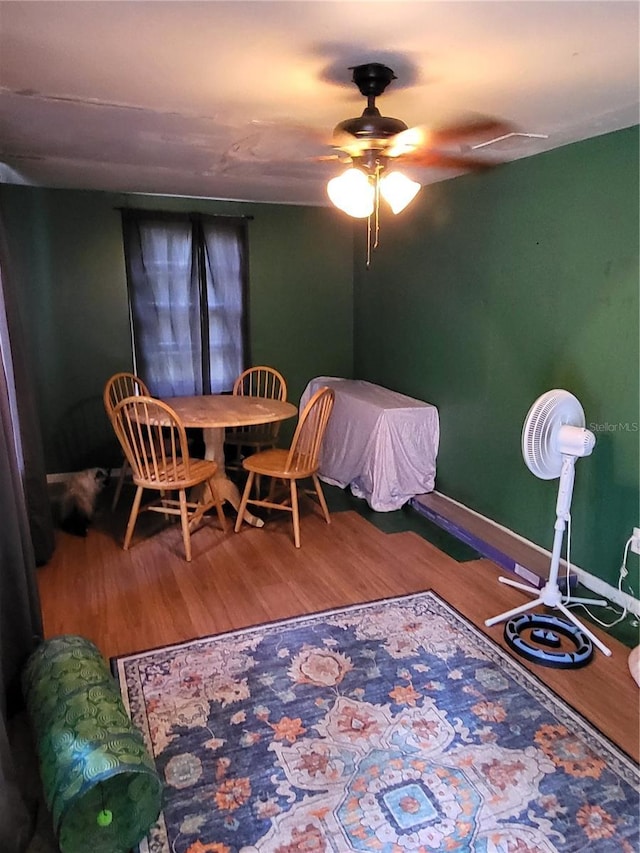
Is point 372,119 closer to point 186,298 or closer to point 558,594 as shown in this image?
point 558,594

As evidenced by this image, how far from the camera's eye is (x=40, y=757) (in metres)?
1.73

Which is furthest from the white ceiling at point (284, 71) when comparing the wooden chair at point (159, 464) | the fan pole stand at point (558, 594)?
the fan pole stand at point (558, 594)

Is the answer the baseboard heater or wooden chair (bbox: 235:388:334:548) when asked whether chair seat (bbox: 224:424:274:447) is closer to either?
wooden chair (bbox: 235:388:334:548)

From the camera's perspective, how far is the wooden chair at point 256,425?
173 inches

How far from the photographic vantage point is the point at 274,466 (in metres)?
3.65

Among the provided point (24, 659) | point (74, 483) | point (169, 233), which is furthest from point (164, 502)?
point (169, 233)

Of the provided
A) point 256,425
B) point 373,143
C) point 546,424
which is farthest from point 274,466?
point 373,143

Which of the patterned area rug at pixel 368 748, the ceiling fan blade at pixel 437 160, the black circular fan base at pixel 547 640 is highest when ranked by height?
the ceiling fan blade at pixel 437 160

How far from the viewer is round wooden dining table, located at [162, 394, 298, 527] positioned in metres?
3.52

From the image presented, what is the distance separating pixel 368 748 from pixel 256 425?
298 cm

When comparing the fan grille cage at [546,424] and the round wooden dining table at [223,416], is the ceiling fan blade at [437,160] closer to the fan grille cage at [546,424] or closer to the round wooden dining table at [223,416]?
the fan grille cage at [546,424]

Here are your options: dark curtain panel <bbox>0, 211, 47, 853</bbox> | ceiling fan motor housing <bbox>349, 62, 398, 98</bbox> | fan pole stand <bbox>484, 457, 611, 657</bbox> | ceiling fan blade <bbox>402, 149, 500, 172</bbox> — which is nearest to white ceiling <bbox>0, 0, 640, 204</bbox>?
ceiling fan motor housing <bbox>349, 62, 398, 98</bbox>

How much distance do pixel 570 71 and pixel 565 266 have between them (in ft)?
3.83

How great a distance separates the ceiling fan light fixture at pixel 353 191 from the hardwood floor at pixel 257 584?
5.92 ft
